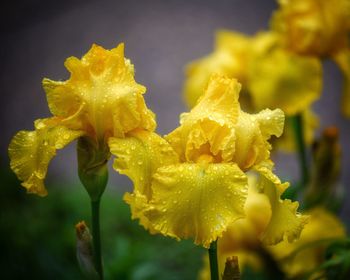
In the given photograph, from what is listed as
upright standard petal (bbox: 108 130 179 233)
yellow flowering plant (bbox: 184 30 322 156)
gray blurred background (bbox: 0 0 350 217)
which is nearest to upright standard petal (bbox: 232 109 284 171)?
upright standard petal (bbox: 108 130 179 233)

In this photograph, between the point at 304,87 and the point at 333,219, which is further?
the point at 304,87

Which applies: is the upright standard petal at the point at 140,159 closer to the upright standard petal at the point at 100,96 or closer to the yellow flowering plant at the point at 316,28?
the upright standard petal at the point at 100,96

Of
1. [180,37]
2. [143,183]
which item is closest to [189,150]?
[143,183]

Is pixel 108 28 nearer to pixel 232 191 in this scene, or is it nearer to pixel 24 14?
pixel 24 14

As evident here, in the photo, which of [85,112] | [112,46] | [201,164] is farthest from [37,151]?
[112,46]

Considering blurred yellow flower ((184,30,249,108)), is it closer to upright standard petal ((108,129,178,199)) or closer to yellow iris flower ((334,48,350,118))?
yellow iris flower ((334,48,350,118))

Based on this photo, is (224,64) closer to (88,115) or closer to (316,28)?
(316,28)
